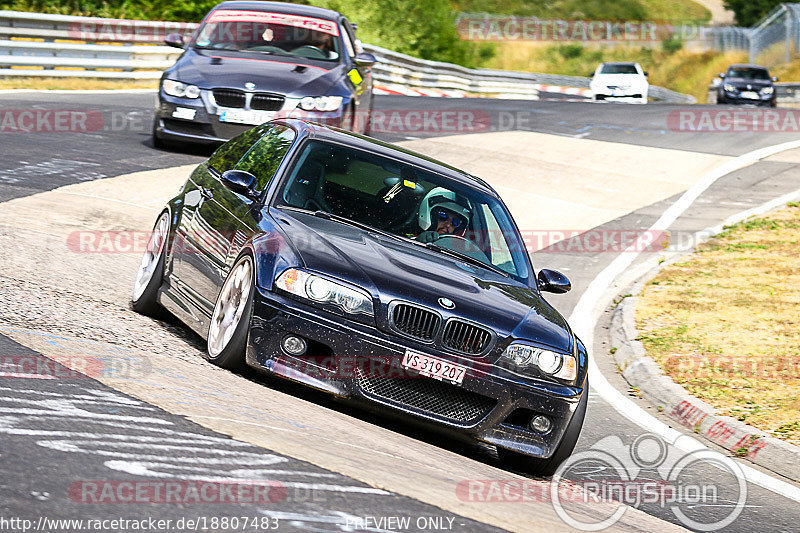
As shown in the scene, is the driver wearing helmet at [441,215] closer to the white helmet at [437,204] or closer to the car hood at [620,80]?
the white helmet at [437,204]

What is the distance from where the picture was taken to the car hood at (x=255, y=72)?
14328 millimetres

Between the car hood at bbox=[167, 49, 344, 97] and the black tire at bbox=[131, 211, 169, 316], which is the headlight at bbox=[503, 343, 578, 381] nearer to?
the black tire at bbox=[131, 211, 169, 316]

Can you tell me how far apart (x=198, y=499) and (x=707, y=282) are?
31.9ft

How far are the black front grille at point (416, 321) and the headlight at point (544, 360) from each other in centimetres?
41

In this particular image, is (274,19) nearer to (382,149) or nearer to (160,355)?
(382,149)

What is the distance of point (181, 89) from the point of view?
14336mm

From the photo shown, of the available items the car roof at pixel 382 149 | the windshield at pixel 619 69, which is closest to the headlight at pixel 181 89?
the car roof at pixel 382 149

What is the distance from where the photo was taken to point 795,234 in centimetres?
1552

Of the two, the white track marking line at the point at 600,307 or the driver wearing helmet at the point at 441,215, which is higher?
the driver wearing helmet at the point at 441,215

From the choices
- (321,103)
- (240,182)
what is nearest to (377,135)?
(321,103)

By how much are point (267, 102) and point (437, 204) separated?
23.6 feet

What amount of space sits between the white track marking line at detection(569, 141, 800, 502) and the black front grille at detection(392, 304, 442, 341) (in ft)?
7.91

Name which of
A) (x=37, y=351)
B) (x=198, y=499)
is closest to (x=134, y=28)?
(x=37, y=351)

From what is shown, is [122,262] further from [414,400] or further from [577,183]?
[577,183]
